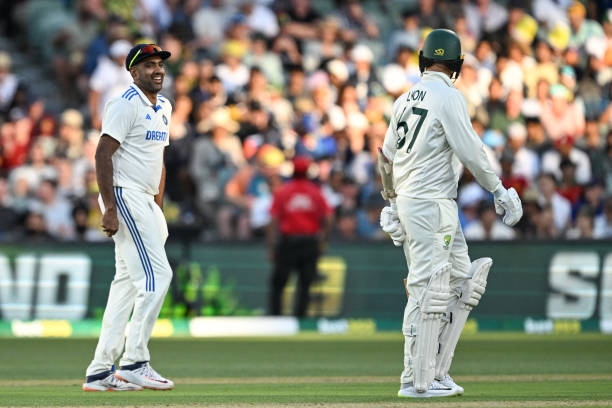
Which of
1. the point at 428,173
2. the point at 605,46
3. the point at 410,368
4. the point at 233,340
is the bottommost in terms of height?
the point at 233,340

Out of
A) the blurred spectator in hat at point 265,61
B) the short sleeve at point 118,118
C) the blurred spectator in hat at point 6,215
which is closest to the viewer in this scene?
the short sleeve at point 118,118

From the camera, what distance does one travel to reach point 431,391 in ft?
27.5

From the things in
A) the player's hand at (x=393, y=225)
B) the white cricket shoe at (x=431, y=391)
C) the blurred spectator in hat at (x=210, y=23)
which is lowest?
the white cricket shoe at (x=431, y=391)

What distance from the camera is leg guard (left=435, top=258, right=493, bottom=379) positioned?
8.54 metres

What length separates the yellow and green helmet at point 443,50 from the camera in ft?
28.1

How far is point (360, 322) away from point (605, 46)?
7101 millimetres

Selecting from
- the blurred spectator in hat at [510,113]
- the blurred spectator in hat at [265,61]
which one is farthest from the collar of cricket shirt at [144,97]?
the blurred spectator in hat at [265,61]

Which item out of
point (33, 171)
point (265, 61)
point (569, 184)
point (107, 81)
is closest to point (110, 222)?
point (33, 171)

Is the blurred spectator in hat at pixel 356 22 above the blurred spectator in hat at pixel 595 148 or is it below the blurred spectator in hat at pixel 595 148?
above

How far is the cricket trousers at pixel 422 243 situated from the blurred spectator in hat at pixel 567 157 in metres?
10.4

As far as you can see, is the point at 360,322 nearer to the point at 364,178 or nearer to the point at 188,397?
the point at 364,178

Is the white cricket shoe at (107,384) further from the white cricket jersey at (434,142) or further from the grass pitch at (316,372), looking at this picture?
the white cricket jersey at (434,142)

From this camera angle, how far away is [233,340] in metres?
15.8

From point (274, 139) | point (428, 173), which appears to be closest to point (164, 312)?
point (274, 139)
